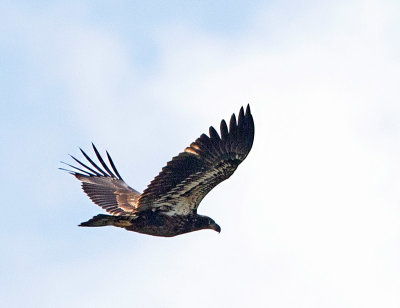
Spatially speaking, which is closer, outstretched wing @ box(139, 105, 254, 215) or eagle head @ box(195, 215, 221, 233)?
outstretched wing @ box(139, 105, 254, 215)

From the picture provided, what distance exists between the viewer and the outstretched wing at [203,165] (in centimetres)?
1500

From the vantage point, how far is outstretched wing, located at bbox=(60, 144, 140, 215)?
59.6 feet

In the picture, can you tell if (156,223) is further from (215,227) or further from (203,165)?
(203,165)

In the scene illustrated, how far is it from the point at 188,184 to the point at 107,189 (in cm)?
386

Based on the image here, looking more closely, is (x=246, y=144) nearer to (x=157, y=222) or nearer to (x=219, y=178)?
(x=219, y=178)

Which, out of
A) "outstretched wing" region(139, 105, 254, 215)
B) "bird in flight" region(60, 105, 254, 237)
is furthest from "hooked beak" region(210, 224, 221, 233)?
"outstretched wing" region(139, 105, 254, 215)

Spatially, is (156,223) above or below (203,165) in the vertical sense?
below

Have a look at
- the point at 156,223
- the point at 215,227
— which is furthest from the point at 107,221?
the point at 215,227

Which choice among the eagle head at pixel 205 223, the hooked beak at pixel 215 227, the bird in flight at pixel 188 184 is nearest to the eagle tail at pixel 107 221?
the bird in flight at pixel 188 184

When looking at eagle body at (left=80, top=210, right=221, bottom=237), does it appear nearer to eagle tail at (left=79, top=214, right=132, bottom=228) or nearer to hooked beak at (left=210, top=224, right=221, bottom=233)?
eagle tail at (left=79, top=214, right=132, bottom=228)

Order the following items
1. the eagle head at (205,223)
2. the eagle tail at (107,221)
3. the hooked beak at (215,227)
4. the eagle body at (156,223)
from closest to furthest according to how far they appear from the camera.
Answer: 1. the eagle tail at (107,221)
2. the eagle body at (156,223)
3. the eagle head at (205,223)
4. the hooked beak at (215,227)

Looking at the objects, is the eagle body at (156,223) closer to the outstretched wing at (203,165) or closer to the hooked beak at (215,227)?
the outstretched wing at (203,165)

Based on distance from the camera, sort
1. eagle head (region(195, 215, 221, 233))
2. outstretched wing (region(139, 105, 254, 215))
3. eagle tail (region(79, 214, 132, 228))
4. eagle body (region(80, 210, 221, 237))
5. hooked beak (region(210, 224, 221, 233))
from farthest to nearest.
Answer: hooked beak (region(210, 224, 221, 233))
eagle head (region(195, 215, 221, 233))
eagle body (region(80, 210, 221, 237))
eagle tail (region(79, 214, 132, 228))
outstretched wing (region(139, 105, 254, 215))

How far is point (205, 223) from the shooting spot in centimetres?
1684
